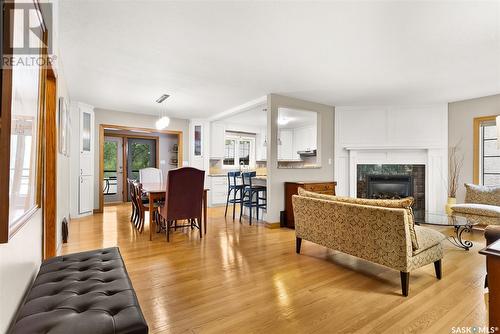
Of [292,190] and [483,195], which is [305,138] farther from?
[483,195]

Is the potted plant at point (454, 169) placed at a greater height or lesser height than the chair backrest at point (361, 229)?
greater

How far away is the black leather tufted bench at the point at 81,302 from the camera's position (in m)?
0.97

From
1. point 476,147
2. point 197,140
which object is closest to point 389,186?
point 476,147

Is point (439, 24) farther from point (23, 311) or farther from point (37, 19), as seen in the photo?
point (23, 311)

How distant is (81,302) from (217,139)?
623 centimetres

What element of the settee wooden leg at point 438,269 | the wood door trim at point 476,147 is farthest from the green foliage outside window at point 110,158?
the wood door trim at point 476,147

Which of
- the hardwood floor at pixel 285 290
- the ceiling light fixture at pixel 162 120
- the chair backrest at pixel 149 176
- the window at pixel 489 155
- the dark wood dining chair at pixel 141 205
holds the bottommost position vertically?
the hardwood floor at pixel 285 290

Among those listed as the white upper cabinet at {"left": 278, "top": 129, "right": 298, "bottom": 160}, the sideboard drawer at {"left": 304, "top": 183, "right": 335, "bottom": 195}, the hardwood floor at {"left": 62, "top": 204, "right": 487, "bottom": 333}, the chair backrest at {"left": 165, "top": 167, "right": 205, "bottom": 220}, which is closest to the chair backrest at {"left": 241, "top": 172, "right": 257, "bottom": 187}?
the sideboard drawer at {"left": 304, "top": 183, "right": 335, "bottom": 195}

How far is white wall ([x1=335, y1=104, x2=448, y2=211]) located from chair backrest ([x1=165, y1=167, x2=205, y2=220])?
3.36m

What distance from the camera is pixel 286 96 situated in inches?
188

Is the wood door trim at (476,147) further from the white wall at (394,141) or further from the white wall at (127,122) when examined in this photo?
the white wall at (127,122)

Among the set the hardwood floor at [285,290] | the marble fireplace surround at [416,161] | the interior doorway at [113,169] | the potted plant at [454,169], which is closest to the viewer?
the hardwood floor at [285,290]

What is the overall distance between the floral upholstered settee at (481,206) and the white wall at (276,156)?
2.33m

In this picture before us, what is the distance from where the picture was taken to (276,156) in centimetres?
462
